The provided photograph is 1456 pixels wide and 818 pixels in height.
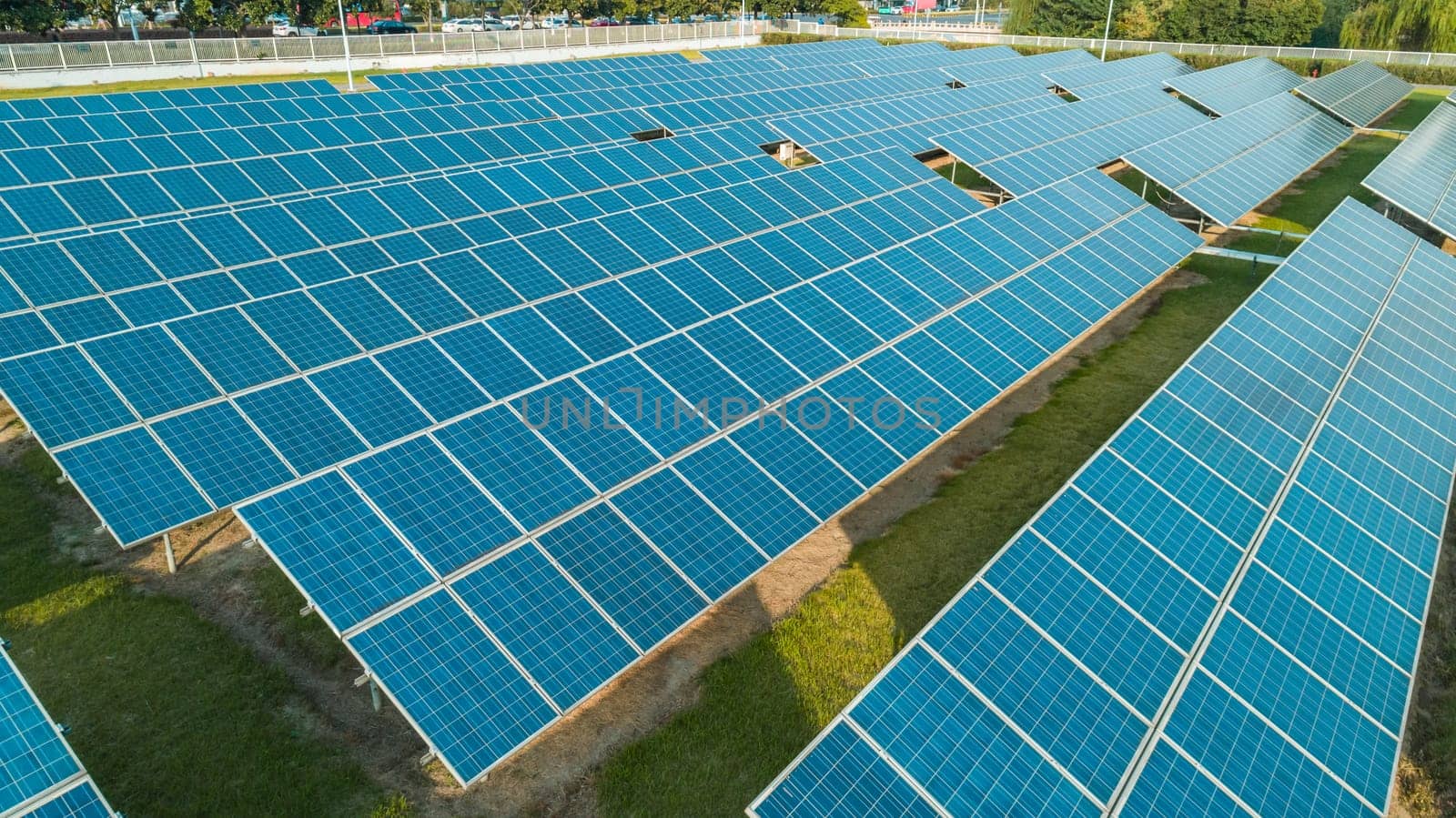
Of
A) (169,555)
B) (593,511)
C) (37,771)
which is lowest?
(169,555)

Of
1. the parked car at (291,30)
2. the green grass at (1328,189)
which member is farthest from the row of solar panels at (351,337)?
the parked car at (291,30)

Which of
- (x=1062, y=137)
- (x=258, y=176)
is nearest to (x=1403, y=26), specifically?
(x=1062, y=137)

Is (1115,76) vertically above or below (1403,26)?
below

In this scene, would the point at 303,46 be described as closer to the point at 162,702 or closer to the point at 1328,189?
the point at 1328,189

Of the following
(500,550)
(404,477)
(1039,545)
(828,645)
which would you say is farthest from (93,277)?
(1039,545)

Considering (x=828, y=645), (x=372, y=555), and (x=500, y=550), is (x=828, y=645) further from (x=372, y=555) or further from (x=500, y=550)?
(x=372, y=555)

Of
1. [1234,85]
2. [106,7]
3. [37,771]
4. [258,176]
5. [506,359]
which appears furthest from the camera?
[106,7]

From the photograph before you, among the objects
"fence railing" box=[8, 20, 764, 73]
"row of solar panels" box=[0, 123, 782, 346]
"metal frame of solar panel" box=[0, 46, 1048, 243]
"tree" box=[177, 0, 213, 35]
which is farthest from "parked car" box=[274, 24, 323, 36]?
"row of solar panels" box=[0, 123, 782, 346]
